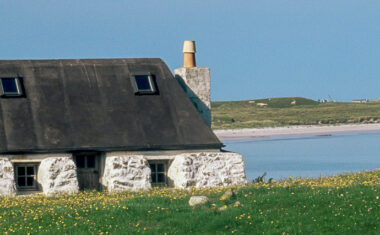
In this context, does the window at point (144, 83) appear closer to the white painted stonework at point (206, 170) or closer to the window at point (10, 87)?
the white painted stonework at point (206, 170)

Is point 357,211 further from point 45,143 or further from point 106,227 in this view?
point 45,143

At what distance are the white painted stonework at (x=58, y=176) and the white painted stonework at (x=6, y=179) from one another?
122cm

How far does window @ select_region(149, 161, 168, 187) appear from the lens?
31859 millimetres

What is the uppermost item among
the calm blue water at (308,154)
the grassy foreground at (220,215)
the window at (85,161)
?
the window at (85,161)

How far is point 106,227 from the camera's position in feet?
68.4

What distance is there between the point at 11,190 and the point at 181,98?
8.96 metres

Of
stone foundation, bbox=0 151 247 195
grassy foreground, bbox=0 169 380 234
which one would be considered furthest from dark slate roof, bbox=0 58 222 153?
grassy foreground, bbox=0 169 380 234

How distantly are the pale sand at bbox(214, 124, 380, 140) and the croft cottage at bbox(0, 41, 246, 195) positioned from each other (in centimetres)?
7610

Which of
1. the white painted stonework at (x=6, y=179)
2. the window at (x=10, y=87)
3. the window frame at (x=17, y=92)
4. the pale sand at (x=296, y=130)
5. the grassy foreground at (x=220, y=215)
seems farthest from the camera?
the pale sand at (x=296, y=130)

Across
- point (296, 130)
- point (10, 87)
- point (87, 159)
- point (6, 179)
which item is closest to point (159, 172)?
point (87, 159)

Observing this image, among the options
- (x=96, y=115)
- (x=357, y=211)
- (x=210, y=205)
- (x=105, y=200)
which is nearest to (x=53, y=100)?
(x=96, y=115)

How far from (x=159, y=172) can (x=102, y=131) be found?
2.99 m

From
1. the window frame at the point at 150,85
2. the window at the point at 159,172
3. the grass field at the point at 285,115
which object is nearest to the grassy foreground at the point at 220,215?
the window at the point at 159,172

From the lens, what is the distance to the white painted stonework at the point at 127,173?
30000 mm
